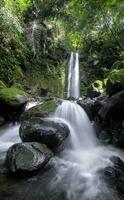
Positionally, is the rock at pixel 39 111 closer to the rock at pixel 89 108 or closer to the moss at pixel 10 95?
the moss at pixel 10 95

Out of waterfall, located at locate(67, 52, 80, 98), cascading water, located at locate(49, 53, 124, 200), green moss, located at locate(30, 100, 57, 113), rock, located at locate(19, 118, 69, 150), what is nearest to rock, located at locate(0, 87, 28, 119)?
green moss, located at locate(30, 100, 57, 113)

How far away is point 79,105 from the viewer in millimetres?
10305

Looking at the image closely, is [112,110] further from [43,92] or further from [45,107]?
[43,92]

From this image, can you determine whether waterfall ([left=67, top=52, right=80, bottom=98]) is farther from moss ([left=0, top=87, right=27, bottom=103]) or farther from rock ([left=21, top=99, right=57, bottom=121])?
rock ([left=21, top=99, right=57, bottom=121])

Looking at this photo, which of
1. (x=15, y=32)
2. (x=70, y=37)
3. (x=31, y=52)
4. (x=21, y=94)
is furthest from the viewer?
(x=70, y=37)

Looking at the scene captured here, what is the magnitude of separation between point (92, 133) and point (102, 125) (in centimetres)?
59

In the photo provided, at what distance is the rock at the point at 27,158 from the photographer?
576 cm

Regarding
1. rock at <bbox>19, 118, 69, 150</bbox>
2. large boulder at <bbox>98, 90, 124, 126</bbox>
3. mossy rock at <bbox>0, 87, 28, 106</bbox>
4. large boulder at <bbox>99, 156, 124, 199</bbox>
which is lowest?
large boulder at <bbox>99, 156, 124, 199</bbox>

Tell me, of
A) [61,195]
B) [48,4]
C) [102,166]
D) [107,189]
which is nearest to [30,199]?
[61,195]

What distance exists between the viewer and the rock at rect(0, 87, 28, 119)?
947cm

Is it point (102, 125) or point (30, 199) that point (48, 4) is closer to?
point (102, 125)

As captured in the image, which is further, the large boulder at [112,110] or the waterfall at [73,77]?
the waterfall at [73,77]

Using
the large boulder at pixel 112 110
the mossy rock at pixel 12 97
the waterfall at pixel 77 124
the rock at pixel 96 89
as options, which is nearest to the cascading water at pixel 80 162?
the waterfall at pixel 77 124

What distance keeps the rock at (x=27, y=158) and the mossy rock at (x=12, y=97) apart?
3.33 meters
